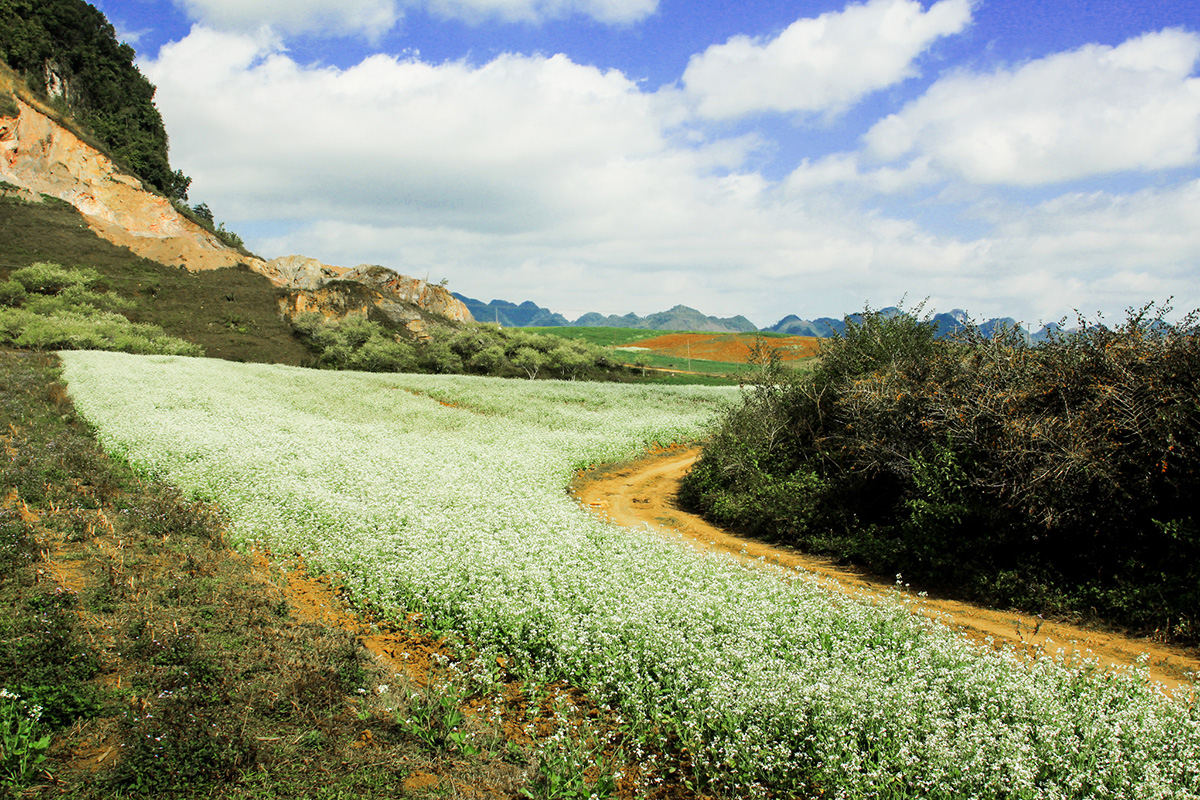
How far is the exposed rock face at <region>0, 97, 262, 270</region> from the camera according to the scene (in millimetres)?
64125

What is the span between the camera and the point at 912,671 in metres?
6.98

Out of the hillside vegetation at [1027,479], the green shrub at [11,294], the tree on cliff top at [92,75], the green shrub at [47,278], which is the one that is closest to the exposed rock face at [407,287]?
the tree on cliff top at [92,75]

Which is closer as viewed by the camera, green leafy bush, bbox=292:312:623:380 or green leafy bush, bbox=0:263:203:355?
green leafy bush, bbox=0:263:203:355

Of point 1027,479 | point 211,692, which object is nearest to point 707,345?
point 1027,479

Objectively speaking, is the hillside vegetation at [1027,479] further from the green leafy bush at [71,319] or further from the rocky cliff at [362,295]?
the rocky cliff at [362,295]

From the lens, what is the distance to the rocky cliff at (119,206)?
62.7 meters

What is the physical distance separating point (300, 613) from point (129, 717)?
9.98 ft

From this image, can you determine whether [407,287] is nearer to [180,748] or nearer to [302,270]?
[302,270]

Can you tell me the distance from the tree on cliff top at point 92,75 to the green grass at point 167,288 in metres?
20.3

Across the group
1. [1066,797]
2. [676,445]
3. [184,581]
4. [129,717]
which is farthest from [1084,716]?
[676,445]

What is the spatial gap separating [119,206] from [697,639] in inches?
3426

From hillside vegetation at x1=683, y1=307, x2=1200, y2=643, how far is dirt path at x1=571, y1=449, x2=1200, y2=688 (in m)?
0.46

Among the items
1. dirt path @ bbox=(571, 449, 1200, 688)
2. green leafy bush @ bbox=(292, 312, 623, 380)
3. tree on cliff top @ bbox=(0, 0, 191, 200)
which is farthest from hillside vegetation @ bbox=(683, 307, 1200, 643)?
tree on cliff top @ bbox=(0, 0, 191, 200)

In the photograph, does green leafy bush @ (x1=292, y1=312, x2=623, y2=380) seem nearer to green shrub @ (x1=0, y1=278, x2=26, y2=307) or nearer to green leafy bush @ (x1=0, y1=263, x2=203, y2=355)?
green leafy bush @ (x1=0, y1=263, x2=203, y2=355)
